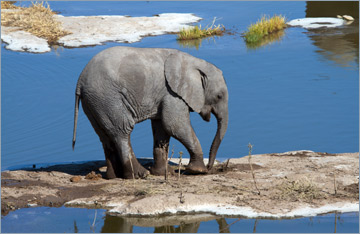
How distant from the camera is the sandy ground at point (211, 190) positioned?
898 centimetres

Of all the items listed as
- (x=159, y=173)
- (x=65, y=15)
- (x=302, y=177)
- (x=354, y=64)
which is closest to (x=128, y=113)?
(x=159, y=173)

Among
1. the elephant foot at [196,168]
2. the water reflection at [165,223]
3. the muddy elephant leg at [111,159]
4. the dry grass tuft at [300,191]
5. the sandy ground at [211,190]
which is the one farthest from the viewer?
the elephant foot at [196,168]

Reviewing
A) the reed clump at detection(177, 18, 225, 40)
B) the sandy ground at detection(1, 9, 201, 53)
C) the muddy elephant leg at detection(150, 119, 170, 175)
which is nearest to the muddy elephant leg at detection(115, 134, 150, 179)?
the muddy elephant leg at detection(150, 119, 170, 175)

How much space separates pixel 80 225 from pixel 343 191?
346cm

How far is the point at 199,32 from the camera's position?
22.5m

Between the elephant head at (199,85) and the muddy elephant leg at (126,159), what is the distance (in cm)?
103

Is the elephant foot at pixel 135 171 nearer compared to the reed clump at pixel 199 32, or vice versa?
the elephant foot at pixel 135 171

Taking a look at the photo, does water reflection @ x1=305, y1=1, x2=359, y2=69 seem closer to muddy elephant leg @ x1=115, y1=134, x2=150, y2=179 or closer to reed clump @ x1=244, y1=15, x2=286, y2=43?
reed clump @ x1=244, y1=15, x2=286, y2=43

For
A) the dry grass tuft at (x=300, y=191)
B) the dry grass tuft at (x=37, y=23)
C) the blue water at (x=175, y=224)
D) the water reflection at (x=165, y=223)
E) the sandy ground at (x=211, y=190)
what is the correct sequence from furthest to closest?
the dry grass tuft at (x=37, y=23)
the dry grass tuft at (x=300, y=191)
the sandy ground at (x=211, y=190)
the water reflection at (x=165, y=223)
the blue water at (x=175, y=224)

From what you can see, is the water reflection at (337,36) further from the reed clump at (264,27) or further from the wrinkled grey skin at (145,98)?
the wrinkled grey skin at (145,98)

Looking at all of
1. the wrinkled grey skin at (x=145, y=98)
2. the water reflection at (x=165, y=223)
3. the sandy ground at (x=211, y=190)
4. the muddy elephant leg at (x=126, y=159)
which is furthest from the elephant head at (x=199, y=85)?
the water reflection at (x=165, y=223)

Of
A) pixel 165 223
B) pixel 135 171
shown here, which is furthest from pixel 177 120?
pixel 165 223

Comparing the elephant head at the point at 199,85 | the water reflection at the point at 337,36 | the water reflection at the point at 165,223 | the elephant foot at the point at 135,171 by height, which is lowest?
the water reflection at the point at 165,223

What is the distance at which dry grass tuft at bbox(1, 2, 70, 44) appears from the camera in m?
22.2
